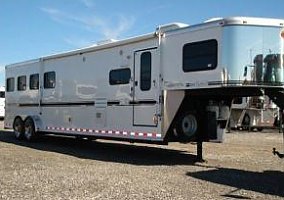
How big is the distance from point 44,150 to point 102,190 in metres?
7.25

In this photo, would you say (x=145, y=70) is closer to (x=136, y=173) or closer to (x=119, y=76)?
(x=119, y=76)

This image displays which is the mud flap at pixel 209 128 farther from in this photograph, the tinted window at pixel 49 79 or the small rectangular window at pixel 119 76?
the tinted window at pixel 49 79

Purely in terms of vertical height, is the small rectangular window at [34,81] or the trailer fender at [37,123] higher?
the small rectangular window at [34,81]

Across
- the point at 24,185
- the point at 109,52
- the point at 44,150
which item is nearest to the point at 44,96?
the point at 44,150

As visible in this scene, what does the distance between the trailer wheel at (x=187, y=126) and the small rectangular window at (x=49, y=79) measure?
627 cm

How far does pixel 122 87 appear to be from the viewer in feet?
46.2

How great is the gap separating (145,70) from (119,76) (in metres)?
1.23

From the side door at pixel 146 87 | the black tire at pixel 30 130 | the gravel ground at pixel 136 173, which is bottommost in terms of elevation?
the gravel ground at pixel 136 173

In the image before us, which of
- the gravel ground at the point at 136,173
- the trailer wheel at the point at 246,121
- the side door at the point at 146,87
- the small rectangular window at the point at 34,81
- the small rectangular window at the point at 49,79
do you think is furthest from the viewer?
the trailer wheel at the point at 246,121

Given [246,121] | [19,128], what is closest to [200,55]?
[19,128]

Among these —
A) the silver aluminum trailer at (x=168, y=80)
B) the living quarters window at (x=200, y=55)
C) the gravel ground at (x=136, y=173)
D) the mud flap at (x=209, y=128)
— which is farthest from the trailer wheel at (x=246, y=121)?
the living quarters window at (x=200, y=55)

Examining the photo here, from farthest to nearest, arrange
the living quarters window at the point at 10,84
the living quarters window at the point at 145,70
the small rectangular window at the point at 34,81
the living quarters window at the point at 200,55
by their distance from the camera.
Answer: the living quarters window at the point at 10,84
the small rectangular window at the point at 34,81
the living quarters window at the point at 145,70
the living quarters window at the point at 200,55

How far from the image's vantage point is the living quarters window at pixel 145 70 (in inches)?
517

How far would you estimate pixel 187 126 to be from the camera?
42.8 feet
